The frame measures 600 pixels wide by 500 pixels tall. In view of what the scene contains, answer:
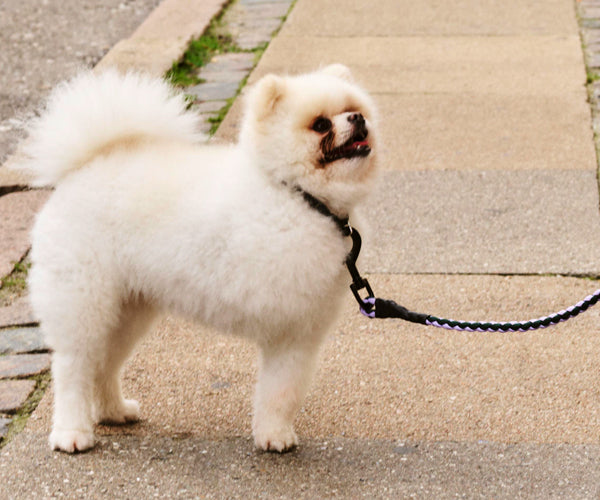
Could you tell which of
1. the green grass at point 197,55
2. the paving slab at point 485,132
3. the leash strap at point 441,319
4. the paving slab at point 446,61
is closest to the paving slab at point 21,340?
the leash strap at point 441,319

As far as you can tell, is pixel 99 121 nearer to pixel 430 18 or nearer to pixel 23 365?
pixel 23 365

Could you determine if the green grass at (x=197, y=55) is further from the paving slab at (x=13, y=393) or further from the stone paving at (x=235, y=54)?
the paving slab at (x=13, y=393)

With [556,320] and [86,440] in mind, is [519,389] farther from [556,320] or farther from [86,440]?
[86,440]

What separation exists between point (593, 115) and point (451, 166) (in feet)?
4.06

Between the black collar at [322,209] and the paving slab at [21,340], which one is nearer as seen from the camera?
the black collar at [322,209]

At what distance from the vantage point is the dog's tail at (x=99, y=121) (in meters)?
3.38

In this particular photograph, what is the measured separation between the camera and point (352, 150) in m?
2.98

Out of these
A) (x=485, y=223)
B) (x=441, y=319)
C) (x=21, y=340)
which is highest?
(x=441, y=319)

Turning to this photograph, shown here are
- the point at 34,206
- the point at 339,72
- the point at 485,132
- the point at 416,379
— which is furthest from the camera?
the point at 485,132

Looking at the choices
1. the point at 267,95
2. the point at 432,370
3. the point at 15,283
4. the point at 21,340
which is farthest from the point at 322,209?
the point at 15,283

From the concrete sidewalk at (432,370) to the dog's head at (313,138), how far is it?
3.08 feet

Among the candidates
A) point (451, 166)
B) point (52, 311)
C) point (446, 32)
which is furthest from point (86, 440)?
point (446, 32)

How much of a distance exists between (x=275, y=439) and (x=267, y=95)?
117cm

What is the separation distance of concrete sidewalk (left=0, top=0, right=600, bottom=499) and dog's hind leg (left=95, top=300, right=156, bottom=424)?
71mm
